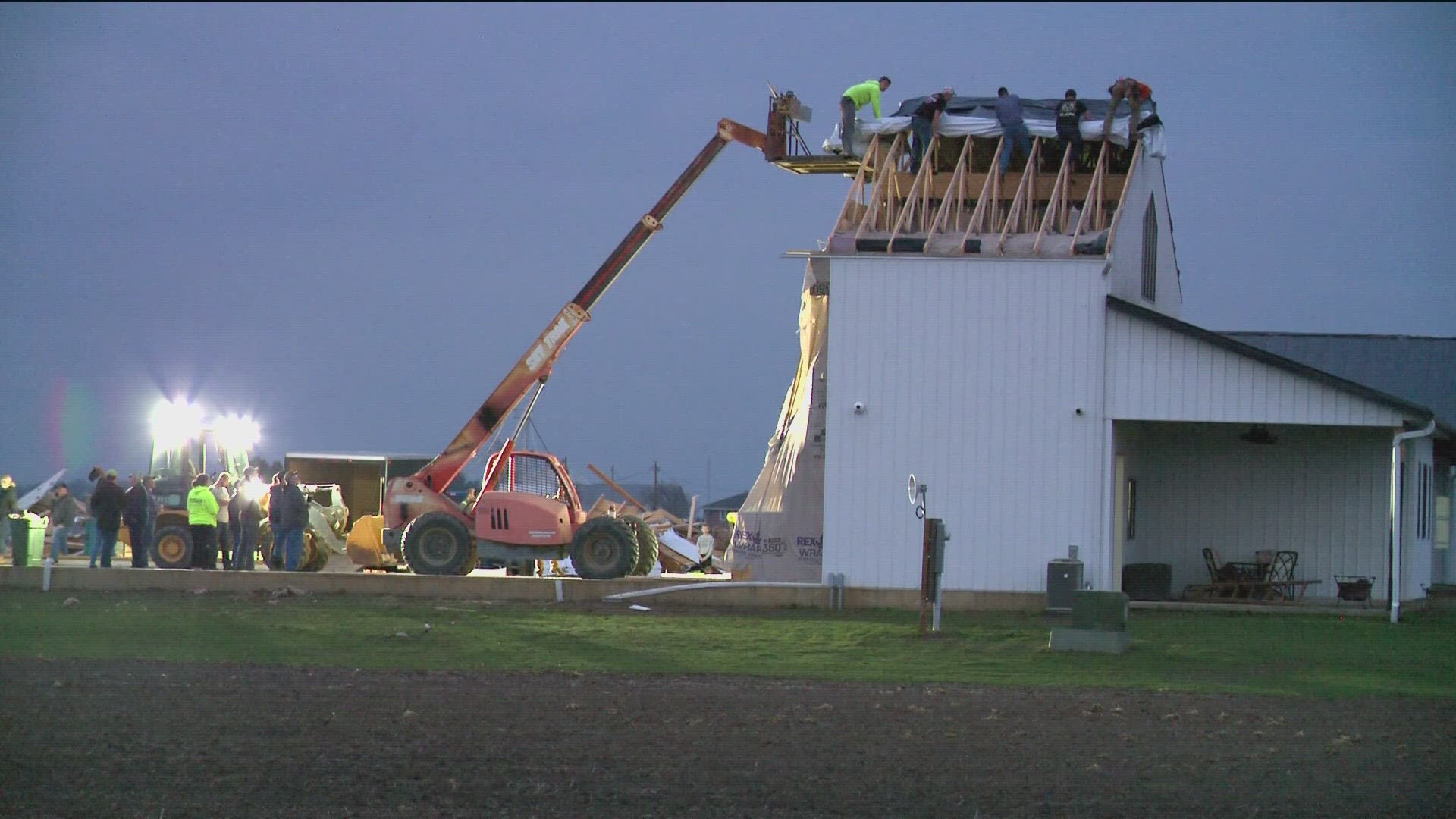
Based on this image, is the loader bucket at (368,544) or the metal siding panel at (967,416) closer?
the metal siding panel at (967,416)

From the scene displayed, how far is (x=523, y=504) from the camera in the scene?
2381 centimetres

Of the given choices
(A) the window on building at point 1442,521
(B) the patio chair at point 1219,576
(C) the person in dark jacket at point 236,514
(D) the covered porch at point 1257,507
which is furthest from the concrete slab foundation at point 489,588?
(A) the window on building at point 1442,521

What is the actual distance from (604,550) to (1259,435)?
9935mm

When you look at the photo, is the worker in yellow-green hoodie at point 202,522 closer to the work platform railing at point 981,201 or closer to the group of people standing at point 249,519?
the group of people standing at point 249,519

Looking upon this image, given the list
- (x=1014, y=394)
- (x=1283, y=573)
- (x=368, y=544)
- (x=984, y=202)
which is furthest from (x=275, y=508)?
(x=1283, y=573)

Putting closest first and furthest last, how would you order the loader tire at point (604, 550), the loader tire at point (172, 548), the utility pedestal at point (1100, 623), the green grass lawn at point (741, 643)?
1. the green grass lawn at point (741, 643)
2. the utility pedestal at point (1100, 623)
3. the loader tire at point (604, 550)
4. the loader tire at point (172, 548)

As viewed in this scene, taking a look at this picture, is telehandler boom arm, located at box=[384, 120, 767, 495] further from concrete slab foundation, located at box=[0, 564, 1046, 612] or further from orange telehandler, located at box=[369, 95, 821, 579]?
concrete slab foundation, located at box=[0, 564, 1046, 612]

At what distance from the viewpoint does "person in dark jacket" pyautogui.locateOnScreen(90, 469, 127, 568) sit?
2406cm

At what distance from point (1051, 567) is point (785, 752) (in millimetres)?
10554

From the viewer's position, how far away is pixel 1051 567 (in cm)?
2062

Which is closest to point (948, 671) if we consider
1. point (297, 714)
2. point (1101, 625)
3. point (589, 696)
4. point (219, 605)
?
point (1101, 625)

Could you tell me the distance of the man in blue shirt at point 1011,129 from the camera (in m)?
24.1

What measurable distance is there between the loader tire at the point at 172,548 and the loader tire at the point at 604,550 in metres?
7.09

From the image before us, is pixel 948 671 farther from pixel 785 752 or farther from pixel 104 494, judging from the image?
pixel 104 494
